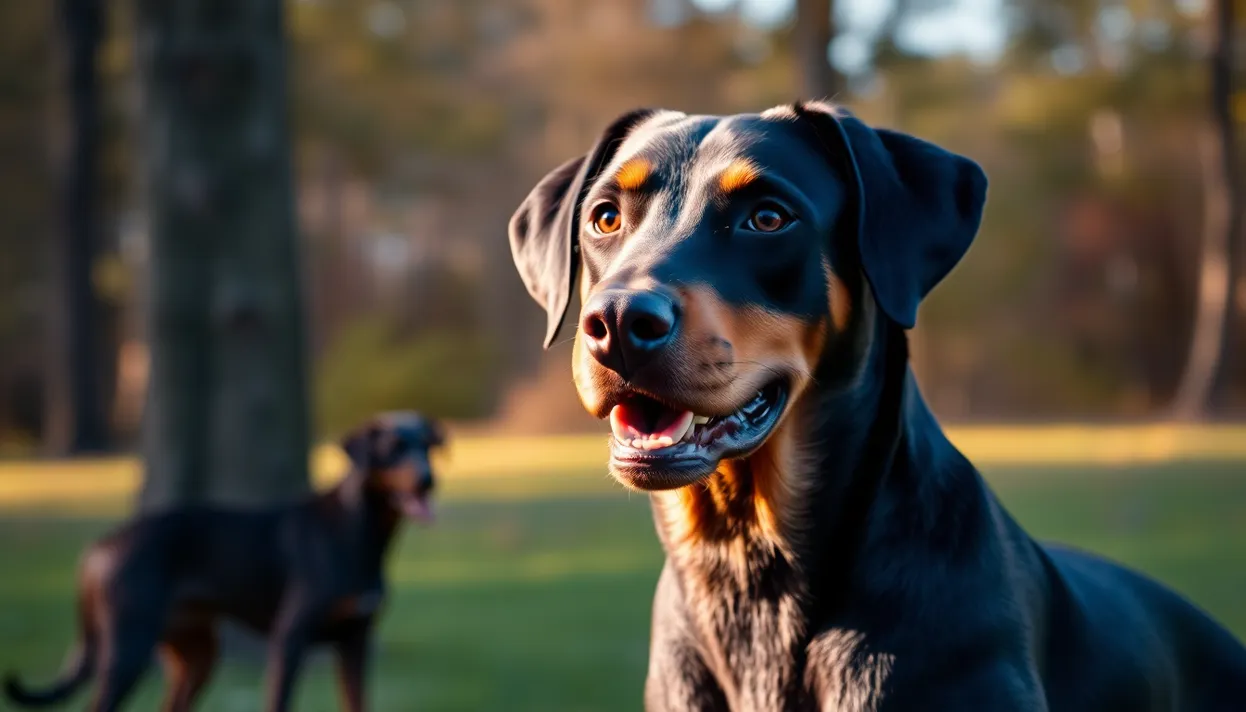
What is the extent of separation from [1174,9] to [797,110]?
96.6 feet

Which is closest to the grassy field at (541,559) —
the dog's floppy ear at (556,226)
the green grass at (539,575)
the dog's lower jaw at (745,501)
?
the green grass at (539,575)

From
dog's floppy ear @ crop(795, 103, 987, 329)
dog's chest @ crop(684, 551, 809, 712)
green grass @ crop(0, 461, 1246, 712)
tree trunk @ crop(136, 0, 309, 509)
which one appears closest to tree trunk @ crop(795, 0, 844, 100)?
green grass @ crop(0, 461, 1246, 712)

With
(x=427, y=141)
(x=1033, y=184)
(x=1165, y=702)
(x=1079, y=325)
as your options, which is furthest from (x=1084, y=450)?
(x=427, y=141)

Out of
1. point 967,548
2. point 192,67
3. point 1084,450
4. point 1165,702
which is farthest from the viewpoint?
point 1084,450

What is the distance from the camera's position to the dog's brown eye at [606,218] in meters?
3.06

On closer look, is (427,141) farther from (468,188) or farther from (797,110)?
(797,110)

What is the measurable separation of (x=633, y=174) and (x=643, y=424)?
0.61 m

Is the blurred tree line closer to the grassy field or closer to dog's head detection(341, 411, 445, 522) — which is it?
the grassy field

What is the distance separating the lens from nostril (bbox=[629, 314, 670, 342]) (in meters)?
2.51

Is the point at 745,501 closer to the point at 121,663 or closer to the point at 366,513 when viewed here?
the point at 366,513

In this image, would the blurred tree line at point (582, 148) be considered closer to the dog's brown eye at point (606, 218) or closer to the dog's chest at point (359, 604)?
the dog's chest at point (359, 604)

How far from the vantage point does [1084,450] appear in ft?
62.6

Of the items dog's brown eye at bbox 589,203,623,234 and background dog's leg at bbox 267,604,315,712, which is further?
background dog's leg at bbox 267,604,315,712

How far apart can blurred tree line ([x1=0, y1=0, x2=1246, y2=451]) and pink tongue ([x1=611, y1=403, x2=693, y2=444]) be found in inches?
898
